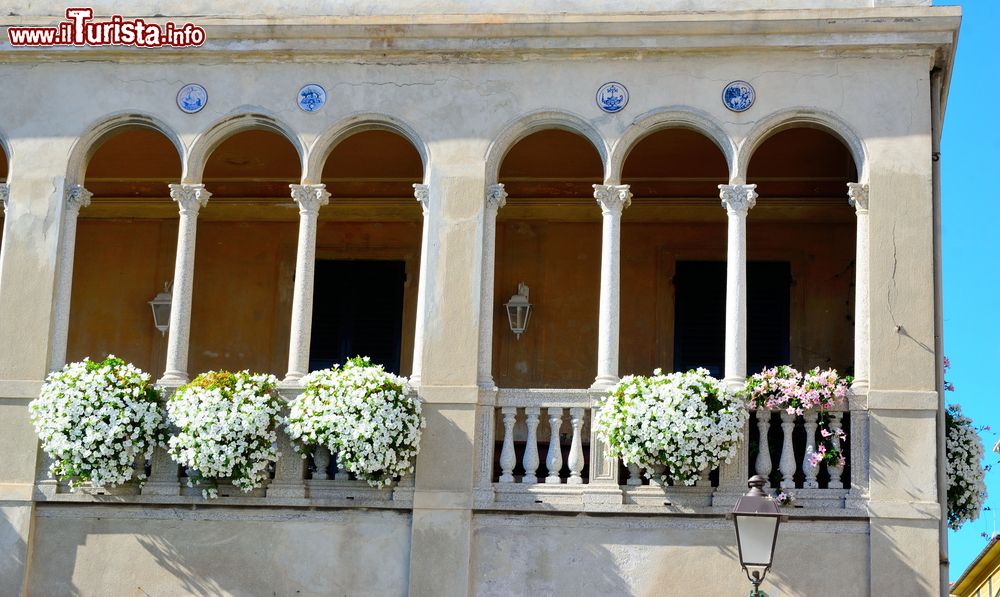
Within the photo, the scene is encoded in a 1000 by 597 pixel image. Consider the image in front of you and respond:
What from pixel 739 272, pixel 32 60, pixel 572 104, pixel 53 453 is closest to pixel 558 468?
pixel 739 272

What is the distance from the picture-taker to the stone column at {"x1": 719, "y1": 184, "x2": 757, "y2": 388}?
1564 cm

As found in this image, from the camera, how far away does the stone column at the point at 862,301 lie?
50.6 ft

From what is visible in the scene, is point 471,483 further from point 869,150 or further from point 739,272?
point 869,150

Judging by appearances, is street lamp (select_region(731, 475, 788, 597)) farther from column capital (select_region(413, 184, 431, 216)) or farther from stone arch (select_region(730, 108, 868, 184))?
column capital (select_region(413, 184, 431, 216))

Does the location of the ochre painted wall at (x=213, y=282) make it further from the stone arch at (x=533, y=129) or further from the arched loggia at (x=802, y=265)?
the arched loggia at (x=802, y=265)

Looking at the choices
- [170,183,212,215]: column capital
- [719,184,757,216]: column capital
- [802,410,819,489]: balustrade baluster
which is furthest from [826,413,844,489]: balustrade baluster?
[170,183,212,215]: column capital

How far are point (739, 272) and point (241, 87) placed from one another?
5.36 meters

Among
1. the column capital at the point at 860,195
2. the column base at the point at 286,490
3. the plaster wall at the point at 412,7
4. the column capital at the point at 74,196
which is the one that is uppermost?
the plaster wall at the point at 412,7

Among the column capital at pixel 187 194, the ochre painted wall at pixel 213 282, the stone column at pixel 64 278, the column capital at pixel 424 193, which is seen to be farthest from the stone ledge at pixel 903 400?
the stone column at pixel 64 278

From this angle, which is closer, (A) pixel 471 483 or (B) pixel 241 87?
(A) pixel 471 483

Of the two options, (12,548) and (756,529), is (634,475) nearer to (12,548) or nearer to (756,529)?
(756,529)

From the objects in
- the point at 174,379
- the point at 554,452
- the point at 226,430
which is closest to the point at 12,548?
the point at 174,379

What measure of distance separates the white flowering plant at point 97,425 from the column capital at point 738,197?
5.83 meters

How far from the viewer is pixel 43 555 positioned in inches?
635
